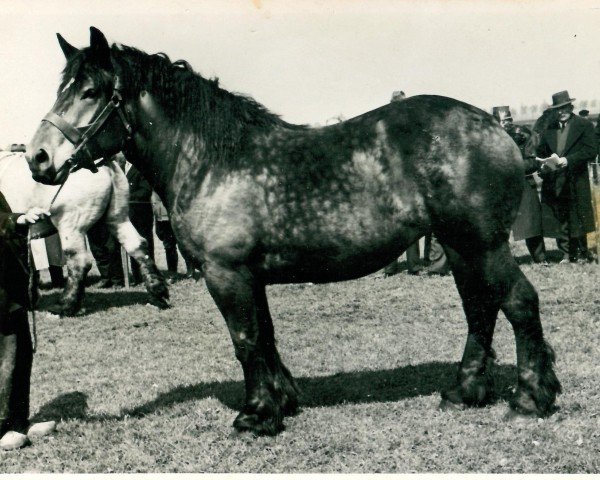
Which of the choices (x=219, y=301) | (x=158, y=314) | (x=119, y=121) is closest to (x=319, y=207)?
(x=219, y=301)

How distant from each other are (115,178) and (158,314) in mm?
2052

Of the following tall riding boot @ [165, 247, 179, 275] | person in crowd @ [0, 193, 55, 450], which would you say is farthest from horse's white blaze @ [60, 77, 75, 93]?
tall riding boot @ [165, 247, 179, 275]

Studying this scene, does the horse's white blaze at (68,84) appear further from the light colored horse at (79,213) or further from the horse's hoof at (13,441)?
the light colored horse at (79,213)

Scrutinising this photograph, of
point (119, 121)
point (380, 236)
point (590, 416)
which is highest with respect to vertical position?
point (119, 121)

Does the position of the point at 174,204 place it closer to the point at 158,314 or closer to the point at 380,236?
the point at 380,236

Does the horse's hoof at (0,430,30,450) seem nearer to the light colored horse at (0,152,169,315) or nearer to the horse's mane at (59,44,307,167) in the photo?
the horse's mane at (59,44,307,167)

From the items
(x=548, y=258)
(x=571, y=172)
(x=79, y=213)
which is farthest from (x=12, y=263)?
(x=548, y=258)

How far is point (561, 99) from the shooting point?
1176cm

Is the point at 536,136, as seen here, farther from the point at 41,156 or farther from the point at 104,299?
the point at 41,156

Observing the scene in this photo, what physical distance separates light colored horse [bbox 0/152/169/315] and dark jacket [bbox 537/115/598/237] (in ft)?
22.6

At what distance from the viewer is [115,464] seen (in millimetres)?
4414

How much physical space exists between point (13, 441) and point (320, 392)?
2.37 meters

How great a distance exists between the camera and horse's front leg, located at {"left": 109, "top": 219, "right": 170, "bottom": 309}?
909cm

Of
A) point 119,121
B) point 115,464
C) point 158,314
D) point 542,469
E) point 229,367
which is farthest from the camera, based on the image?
point 158,314
